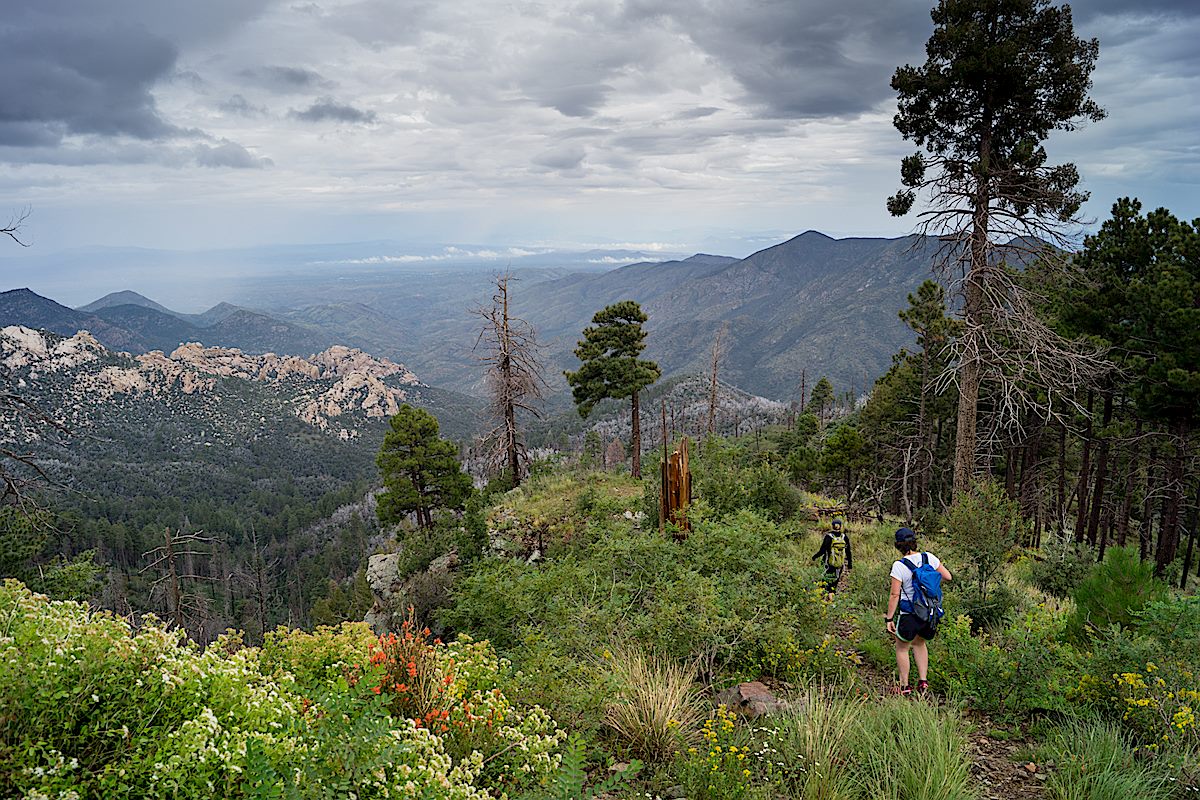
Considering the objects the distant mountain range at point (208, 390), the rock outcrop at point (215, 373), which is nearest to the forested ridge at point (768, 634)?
the distant mountain range at point (208, 390)

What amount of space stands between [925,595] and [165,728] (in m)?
5.93

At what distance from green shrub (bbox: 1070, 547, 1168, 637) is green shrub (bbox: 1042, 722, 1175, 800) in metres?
1.77

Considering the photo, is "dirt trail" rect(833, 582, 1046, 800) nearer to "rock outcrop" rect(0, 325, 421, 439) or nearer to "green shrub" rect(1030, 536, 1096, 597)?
"green shrub" rect(1030, 536, 1096, 597)

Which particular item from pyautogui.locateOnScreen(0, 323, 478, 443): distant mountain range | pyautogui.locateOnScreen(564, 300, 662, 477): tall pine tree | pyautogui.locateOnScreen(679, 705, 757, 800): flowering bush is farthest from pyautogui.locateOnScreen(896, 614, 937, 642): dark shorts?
pyautogui.locateOnScreen(0, 323, 478, 443): distant mountain range

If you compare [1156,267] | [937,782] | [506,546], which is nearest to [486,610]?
[937,782]

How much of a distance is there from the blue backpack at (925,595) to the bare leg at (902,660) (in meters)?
0.32

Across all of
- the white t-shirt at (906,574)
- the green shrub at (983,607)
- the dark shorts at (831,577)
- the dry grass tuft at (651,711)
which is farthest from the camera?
the dark shorts at (831,577)

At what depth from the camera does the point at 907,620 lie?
19.4ft

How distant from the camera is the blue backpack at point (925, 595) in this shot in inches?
231

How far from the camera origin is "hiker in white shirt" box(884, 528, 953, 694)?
5.80 metres

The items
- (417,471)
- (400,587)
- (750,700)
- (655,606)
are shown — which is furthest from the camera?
(417,471)

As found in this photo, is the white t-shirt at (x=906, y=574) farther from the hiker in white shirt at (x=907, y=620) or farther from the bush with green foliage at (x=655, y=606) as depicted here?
the bush with green foliage at (x=655, y=606)

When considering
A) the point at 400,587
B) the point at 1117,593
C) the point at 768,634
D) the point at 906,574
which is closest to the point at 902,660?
the point at 906,574

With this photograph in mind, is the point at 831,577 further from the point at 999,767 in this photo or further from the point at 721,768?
the point at 721,768
